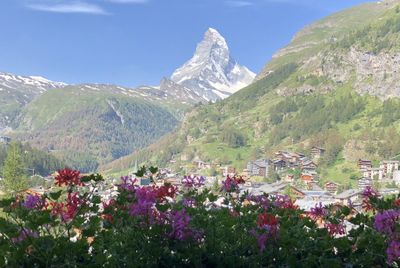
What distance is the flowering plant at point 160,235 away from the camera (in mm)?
7016

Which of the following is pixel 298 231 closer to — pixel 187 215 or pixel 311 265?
pixel 311 265

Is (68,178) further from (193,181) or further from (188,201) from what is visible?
(193,181)

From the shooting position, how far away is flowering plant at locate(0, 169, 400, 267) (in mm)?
7016

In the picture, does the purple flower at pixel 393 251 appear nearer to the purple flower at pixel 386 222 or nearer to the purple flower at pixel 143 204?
the purple flower at pixel 386 222

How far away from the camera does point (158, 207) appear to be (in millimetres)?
8227

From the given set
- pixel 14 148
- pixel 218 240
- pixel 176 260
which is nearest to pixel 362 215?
pixel 218 240

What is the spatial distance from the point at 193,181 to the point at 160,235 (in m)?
2.83

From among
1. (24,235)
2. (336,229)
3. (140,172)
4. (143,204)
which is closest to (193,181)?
(140,172)

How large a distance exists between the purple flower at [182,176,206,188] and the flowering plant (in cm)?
114

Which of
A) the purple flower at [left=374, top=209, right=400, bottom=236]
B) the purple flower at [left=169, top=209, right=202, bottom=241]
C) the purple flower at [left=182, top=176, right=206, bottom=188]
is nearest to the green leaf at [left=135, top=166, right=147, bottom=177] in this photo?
the purple flower at [left=182, top=176, right=206, bottom=188]

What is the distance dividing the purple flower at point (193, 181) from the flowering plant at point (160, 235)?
1135 millimetres

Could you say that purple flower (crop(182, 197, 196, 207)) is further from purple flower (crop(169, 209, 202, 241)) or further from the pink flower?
the pink flower

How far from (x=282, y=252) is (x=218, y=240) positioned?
3.22ft

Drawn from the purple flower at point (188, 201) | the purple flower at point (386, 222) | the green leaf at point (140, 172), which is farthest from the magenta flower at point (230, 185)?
the purple flower at point (386, 222)
